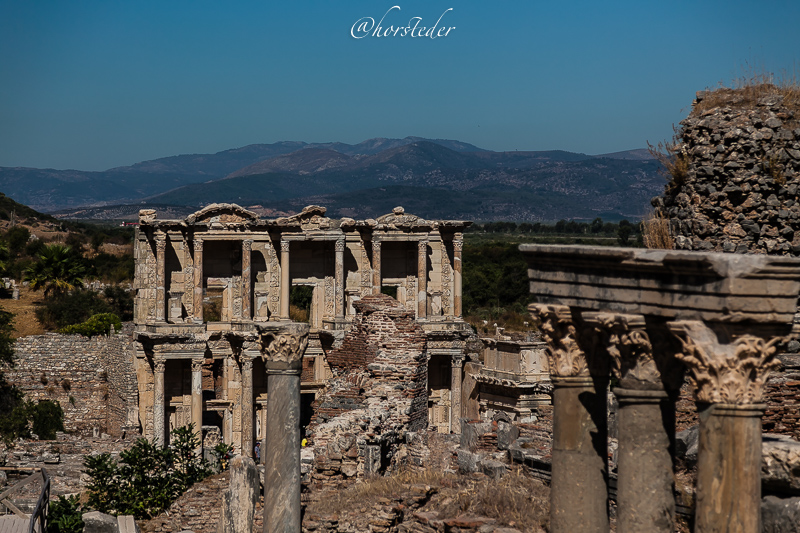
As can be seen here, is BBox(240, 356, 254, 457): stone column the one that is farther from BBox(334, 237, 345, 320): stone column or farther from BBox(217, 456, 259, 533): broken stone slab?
BBox(217, 456, 259, 533): broken stone slab

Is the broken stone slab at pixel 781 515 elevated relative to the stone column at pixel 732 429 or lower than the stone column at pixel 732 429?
lower

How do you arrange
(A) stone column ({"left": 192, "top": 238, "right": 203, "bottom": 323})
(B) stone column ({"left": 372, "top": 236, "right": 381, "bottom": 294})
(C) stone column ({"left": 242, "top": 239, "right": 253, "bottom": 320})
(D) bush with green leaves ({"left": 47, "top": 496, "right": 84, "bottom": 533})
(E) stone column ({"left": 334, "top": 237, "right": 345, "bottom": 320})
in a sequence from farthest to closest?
(E) stone column ({"left": 334, "top": 237, "right": 345, "bottom": 320}), (B) stone column ({"left": 372, "top": 236, "right": 381, "bottom": 294}), (C) stone column ({"left": 242, "top": 239, "right": 253, "bottom": 320}), (A) stone column ({"left": 192, "top": 238, "right": 203, "bottom": 323}), (D) bush with green leaves ({"left": 47, "top": 496, "right": 84, "bottom": 533})

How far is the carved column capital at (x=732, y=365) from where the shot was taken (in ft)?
25.6

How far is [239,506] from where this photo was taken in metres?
15.8

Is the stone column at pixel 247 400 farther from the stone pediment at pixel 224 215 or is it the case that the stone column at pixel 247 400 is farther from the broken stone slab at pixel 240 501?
the broken stone slab at pixel 240 501

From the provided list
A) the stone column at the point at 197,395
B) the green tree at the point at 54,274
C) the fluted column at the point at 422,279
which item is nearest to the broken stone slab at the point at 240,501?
the stone column at the point at 197,395

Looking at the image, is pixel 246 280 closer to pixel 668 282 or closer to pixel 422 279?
pixel 422 279

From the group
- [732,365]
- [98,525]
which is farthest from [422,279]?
[732,365]

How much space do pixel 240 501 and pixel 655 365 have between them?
865cm

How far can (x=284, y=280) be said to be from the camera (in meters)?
41.9

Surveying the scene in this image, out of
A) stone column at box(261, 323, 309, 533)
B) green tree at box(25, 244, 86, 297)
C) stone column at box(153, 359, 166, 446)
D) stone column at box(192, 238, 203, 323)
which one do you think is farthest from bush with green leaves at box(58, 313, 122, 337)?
stone column at box(261, 323, 309, 533)

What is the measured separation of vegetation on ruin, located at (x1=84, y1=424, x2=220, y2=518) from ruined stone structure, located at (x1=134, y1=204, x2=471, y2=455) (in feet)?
46.3

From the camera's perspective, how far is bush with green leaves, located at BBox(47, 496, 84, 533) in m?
19.3

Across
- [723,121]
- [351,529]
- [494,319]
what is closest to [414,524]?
[351,529]
